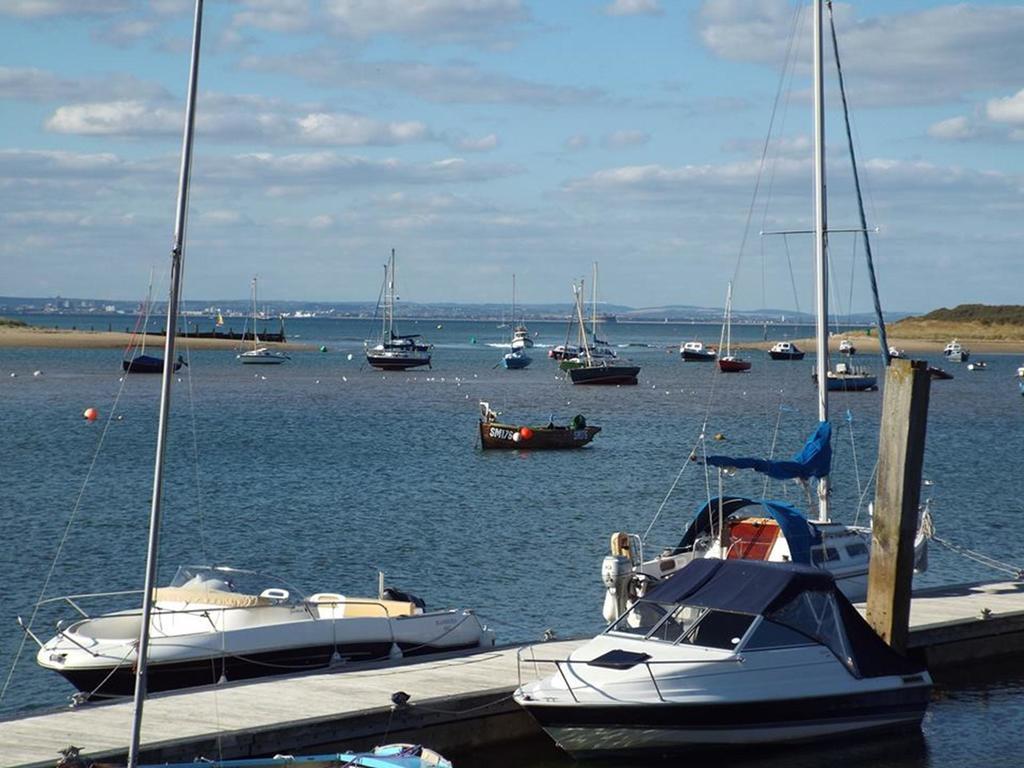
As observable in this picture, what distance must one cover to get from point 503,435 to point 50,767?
44.2 metres

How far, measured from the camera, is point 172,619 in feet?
70.9

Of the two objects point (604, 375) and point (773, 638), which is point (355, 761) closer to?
point (773, 638)

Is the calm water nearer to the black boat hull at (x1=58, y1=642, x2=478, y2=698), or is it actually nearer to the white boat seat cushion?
the black boat hull at (x1=58, y1=642, x2=478, y2=698)

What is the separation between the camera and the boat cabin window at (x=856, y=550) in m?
26.6

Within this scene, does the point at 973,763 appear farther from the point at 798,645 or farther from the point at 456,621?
the point at 456,621

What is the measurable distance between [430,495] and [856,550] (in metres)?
21.8

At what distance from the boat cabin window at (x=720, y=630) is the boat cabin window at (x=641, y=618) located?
544 mm

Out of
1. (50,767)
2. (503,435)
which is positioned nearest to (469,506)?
(503,435)

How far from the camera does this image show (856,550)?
26797 millimetres

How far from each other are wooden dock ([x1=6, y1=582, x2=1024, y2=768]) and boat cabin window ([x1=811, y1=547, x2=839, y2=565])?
→ 530 centimetres

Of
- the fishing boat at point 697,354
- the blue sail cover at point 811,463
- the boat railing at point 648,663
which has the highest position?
the blue sail cover at point 811,463

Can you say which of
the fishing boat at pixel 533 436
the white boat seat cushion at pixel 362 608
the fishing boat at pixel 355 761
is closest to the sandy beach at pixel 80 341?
the fishing boat at pixel 533 436

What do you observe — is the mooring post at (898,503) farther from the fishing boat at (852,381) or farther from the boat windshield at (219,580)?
the fishing boat at (852,381)

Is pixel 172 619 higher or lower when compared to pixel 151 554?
lower
